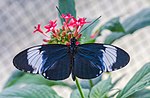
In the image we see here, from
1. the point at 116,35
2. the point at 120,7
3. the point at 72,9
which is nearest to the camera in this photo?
the point at 72,9

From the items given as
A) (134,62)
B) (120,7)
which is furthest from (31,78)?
(120,7)

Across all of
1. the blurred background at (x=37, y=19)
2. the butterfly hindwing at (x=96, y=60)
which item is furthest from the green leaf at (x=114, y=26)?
the blurred background at (x=37, y=19)

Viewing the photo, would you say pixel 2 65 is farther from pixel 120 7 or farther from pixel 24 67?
pixel 24 67

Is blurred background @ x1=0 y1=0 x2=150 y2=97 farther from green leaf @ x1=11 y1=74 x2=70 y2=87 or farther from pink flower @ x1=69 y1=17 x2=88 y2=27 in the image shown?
pink flower @ x1=69 y1=17 x2=88 y2=27

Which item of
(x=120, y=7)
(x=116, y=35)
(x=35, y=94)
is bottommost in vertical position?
(x=35, y=94)

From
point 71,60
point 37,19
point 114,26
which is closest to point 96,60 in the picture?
point 71,60

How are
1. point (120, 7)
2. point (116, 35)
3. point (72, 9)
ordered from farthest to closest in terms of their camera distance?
point (120, 7) → point (116, 35) → point (72, 9)

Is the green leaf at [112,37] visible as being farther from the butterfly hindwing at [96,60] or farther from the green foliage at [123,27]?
the butterfly hindwing at [96,60]

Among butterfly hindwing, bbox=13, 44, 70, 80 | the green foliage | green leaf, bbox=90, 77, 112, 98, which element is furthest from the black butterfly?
the green foliage
